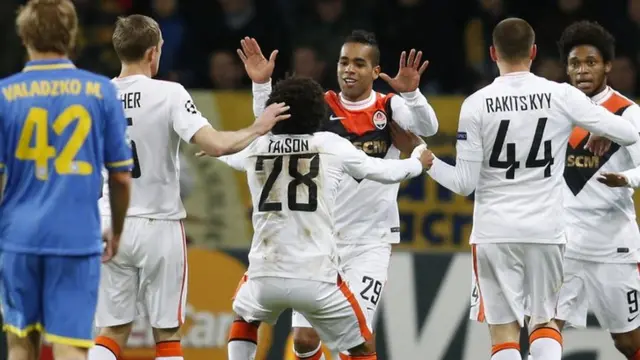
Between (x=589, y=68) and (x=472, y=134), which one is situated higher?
(x=589, y=68)

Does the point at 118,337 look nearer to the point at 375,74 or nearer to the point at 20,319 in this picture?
the point at 20,319

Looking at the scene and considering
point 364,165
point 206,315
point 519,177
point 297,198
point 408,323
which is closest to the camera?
point 297,198

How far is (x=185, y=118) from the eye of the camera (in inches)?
307

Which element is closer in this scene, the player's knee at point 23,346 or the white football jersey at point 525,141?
the player's knee at point 23,346

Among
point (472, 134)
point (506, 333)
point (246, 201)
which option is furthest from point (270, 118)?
point (246, 201)

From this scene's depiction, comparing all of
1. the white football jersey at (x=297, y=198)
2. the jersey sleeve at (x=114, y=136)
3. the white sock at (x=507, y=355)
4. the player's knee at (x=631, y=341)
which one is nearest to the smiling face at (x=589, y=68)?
the player's knee at (x=631, y=341)

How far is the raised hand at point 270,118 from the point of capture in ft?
23.8

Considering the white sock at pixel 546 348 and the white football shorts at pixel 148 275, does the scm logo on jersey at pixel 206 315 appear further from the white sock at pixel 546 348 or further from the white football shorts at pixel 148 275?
the white sock at pixel 546 348

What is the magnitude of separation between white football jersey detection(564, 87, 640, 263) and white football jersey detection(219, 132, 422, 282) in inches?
75.9

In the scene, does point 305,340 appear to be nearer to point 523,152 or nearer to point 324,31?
point 523,152

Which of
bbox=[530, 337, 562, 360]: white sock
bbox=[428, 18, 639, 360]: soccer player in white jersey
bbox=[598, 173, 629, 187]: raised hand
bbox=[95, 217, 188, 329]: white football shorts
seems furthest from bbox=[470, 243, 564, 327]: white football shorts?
bbox=[95, 217, 188, 329]: white football shorts

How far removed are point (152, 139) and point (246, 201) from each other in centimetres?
502

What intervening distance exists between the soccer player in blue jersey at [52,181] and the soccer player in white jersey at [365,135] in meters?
2.34

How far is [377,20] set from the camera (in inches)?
576
